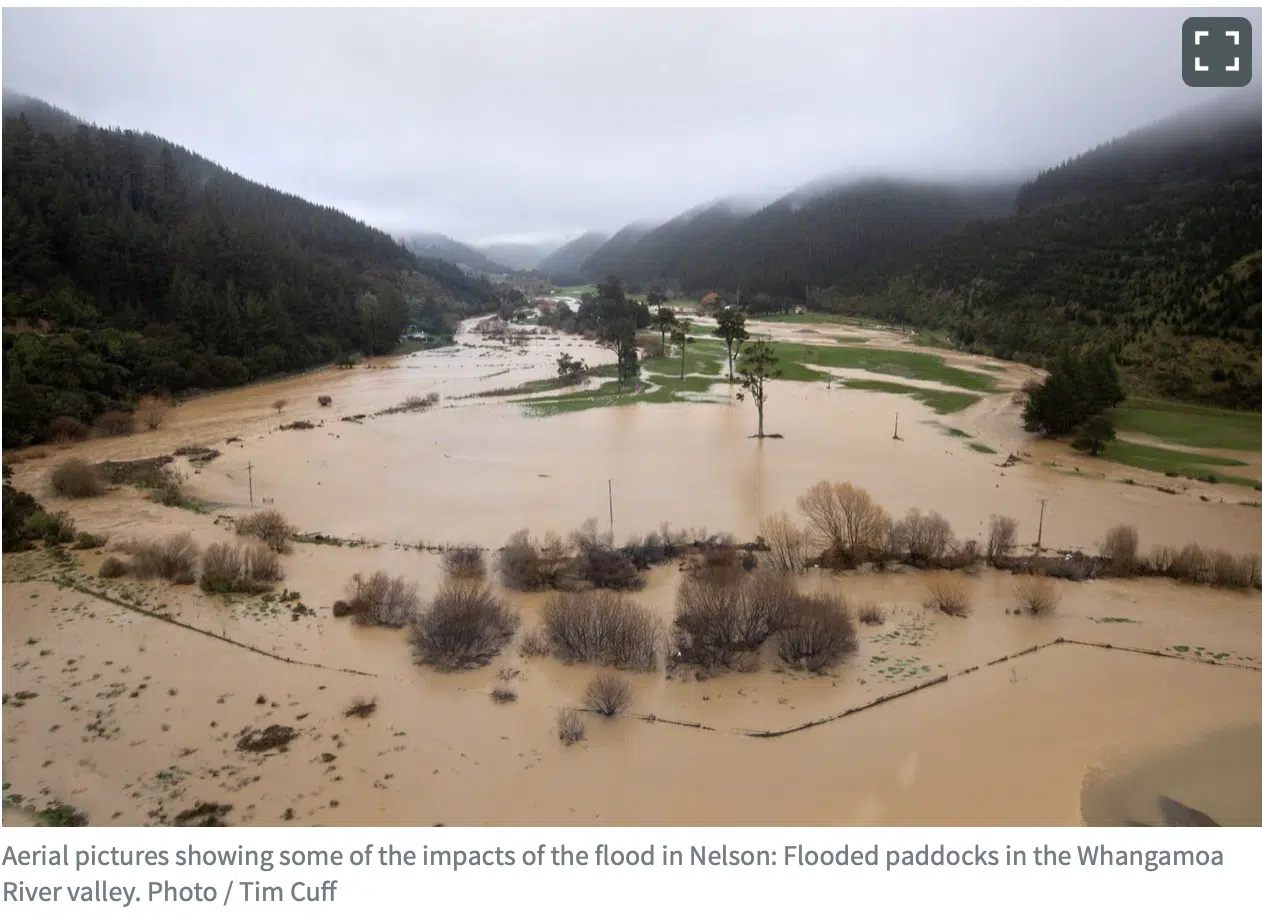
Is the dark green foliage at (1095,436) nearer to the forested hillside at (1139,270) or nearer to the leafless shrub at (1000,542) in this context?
the forested hillside at (1139,270)

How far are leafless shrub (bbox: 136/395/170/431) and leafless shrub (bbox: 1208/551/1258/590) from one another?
48185mm

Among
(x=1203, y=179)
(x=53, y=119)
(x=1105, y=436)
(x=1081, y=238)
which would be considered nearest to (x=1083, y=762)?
(x=1105, y=436)

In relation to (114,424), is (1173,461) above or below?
below

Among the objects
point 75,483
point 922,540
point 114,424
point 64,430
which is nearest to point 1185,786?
point 922,540

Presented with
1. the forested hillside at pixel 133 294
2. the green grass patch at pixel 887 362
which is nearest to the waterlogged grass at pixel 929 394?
the green grass patch at pixel 887 362

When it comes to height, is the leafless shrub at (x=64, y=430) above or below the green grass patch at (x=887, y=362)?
below

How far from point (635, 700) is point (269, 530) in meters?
14.0

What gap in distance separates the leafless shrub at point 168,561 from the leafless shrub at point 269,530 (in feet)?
7.05

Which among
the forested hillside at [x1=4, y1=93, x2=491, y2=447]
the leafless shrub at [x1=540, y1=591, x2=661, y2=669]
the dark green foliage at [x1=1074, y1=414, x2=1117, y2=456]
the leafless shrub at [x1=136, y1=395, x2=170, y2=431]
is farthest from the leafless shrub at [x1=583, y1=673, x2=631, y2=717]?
the leafless shrub at [x1=136, y1=395, x2=170, y2=431]

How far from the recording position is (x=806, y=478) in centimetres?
2964

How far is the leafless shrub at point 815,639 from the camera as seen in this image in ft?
46.8

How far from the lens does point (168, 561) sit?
18641 mm

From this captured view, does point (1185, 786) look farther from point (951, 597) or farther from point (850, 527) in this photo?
point (850, 527)

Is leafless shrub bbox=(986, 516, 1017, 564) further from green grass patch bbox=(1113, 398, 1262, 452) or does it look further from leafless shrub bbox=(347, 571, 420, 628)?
green grass patch bbox=(1113, 398, 1262, 452)
